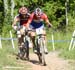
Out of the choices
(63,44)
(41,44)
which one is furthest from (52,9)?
(41,44)

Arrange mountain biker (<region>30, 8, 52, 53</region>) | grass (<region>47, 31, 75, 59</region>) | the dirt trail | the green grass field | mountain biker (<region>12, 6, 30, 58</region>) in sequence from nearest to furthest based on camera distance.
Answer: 1. the green grass field
2. the dirt trail
3. mountain biker (<region>30, 8, 52, 53</region>)
4. mountain biker (<region>12, 6, 30, 58</region>)
5. grass (<region>47, 31, 75, 59</region>)

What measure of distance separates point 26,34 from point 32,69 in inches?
73.2

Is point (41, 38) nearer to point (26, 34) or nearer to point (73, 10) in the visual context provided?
point (26, 34)

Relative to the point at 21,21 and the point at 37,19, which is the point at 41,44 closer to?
the point at 37,19

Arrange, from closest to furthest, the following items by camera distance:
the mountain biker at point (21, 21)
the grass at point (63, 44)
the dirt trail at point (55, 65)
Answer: the dirt trail at point (55, 65)
the mountain biker at point (21, 21)
the grass at point (63, 44)

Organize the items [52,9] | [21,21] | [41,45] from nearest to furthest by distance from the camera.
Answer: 1. [41,45]
2. [21,21]
3. [52,9]

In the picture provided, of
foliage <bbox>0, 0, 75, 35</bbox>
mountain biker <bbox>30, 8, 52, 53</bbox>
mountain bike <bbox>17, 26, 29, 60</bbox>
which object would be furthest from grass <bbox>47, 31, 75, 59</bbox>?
foliage <bbox>0, 0, 75, 35</bbox>

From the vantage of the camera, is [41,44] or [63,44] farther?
[63,44]

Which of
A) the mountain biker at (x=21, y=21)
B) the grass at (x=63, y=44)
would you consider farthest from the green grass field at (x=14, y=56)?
the mountain biker at (x=21, y=21)

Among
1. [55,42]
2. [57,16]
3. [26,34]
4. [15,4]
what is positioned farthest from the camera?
[57,16]

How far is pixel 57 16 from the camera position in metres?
31.4

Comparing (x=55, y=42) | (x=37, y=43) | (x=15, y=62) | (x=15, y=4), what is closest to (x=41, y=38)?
(x=37, y=43)

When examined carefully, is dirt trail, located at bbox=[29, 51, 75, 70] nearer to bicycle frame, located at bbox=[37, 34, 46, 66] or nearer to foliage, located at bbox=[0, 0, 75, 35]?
bicycle frame, located at bbox=[37, 34, 46, 66]

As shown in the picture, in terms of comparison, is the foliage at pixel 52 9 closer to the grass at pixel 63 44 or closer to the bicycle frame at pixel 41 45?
the grass at pixel 63 44
